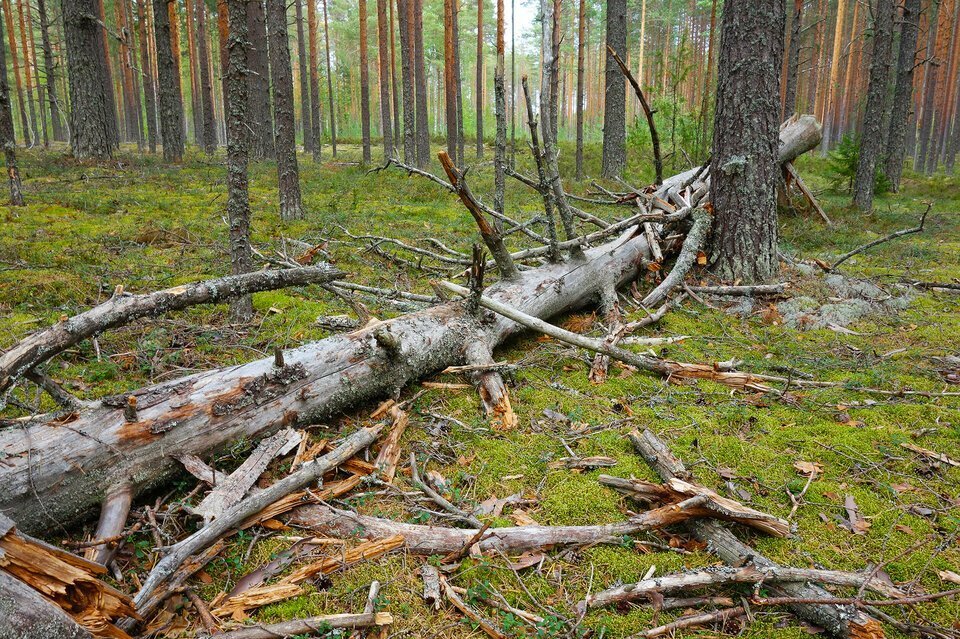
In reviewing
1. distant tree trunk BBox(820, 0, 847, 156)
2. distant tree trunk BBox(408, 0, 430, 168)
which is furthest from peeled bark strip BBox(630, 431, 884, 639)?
distant tree trunk BBox(820, 0, 847, 156)

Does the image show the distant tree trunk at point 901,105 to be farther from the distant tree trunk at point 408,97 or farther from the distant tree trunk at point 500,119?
the distant tree trunk at point 408,97

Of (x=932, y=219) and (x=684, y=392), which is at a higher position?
(x=932, y=219)

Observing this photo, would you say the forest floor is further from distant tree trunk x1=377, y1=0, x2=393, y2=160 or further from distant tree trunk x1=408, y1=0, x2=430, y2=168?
distant tree trunk x1=377, y1=0, x2=393, y2=160

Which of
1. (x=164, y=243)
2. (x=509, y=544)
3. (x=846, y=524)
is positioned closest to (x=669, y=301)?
(x=846, y=524)

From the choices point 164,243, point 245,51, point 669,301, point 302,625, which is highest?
point 245,51

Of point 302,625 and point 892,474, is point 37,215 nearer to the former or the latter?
point 302,625

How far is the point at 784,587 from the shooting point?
2.20 m

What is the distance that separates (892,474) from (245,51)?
6.19 metres

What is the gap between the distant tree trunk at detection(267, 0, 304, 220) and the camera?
380 inches

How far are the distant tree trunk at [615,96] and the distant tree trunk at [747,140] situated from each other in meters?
8.82

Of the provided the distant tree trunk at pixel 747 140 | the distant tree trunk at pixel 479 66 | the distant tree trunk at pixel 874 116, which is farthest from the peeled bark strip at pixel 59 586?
the distant tree trunk at pixel 479 66

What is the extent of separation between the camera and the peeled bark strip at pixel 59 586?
1781mm

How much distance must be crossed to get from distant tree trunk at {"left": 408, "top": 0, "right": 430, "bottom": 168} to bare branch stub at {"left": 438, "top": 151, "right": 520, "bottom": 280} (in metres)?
16.3

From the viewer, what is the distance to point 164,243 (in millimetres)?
7914
